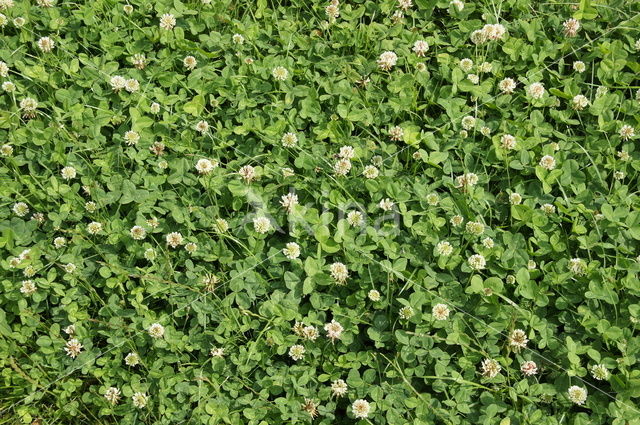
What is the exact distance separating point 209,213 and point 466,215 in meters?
1.12

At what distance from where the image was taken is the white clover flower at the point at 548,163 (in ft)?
10.4

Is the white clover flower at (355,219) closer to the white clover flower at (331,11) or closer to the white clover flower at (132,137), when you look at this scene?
the white clover flower at (132,137)

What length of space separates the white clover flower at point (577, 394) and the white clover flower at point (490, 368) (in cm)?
27

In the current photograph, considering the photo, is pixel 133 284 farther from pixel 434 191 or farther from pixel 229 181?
pixel 434 191

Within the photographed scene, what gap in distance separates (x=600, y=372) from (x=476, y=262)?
2.06 feet

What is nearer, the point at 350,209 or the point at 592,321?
the point at 592,321

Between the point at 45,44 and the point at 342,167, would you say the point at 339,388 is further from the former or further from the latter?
the point at 45,44

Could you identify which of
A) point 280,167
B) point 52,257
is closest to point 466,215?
point 280,167

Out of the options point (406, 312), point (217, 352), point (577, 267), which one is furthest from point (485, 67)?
point (217, 352)

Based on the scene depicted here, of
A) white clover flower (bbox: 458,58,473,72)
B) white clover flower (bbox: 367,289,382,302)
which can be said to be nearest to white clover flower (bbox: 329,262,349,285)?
white clover flower (bbox: 367,289,382,302)

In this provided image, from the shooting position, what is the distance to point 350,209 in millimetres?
3123

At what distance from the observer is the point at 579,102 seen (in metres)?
3.32

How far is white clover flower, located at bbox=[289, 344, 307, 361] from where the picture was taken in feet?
9.43

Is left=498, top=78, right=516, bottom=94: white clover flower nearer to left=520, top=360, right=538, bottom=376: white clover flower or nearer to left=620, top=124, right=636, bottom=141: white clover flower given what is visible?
left=620, top=124, right=636, bottom=141: white clover flower
